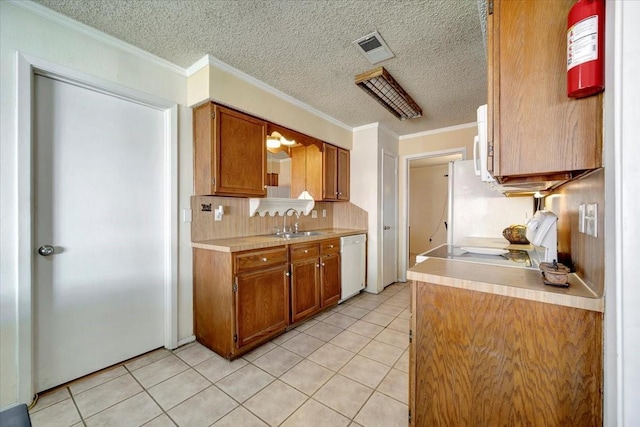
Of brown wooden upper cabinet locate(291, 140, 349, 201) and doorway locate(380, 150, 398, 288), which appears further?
doorway locate(380, 150, 398, 288)

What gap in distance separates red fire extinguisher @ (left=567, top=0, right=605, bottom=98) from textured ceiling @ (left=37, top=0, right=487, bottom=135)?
0.87 metres

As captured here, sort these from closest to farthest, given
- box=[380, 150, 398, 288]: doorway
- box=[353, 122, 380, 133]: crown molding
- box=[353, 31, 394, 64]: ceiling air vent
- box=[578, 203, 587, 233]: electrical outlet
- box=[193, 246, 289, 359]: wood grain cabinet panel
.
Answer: box=[578, 203, 587, 233]: electrical outlet < box=[353, 31, 394, 64]: ceiling air vent < box=[193, 246, 289, 359]: wood grain cabinet panel < box=[353, 122, 380, 133]: crown molding < box=[380, 150, 398, 288]: doorway

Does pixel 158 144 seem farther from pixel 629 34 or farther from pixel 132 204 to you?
pixel 629 34

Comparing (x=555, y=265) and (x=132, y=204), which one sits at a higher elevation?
(x=132, y=204)

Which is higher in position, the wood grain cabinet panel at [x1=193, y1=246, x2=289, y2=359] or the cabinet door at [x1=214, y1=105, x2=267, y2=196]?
the cabinet door at [x1=214, y1=105, x2=267, y2=196]

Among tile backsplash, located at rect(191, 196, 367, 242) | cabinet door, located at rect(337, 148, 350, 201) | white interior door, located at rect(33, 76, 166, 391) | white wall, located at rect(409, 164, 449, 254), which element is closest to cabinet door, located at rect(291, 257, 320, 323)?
tile backsplash, located at rect(191, 196, 367, 242)

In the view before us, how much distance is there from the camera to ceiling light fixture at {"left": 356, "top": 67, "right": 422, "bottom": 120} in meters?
2.32

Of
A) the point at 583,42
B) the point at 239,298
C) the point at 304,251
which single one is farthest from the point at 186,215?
the point at 583,42

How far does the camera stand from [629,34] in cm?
68

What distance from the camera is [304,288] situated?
2.73 metres

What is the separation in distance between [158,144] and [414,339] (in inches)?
93.8

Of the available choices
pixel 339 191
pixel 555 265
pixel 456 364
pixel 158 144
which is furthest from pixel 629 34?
pixel 339 191

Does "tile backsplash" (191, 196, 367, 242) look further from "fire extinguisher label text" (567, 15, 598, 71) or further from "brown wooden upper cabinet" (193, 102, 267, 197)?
"fire extinguisher label text" (567, 15, 598, 71)

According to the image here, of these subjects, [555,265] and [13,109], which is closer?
[555,265]
